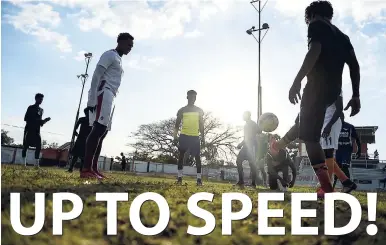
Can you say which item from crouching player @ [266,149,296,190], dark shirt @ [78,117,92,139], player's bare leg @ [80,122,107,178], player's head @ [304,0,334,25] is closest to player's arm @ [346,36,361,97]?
player's head @ [304,0,334,25]

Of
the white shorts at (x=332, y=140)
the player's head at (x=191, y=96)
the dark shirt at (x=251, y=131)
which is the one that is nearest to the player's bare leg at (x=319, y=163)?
the white shorts at (x=332, y=140)

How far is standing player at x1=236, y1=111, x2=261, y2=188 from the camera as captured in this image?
8773 mm

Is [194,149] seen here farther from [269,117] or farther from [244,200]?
[244,200]

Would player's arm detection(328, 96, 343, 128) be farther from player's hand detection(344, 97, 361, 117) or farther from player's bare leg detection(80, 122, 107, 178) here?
player's bare leg detection(80, 122, 107, 178)

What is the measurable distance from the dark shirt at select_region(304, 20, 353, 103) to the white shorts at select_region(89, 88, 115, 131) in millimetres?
3098

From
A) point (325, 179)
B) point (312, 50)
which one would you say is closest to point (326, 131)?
point (325, 179)

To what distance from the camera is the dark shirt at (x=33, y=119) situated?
979 centimetres

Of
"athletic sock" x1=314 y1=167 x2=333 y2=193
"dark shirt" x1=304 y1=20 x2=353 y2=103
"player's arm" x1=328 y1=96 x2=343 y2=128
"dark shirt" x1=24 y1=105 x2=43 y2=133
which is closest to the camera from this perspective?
"athletic sock" x1=314 y1=167 x2=333 y2=193

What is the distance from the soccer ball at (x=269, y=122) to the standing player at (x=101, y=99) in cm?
260

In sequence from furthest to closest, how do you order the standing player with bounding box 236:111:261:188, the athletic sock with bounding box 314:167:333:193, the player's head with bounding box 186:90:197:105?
the standing player with bounding box 236:111:261:188 < the player's head with bounding box 186:90:197:105 < the athletic sock with bounding box 314:167:333:193

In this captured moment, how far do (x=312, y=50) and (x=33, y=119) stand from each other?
8.45m

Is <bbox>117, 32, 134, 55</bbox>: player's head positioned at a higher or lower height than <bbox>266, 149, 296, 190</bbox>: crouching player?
higher

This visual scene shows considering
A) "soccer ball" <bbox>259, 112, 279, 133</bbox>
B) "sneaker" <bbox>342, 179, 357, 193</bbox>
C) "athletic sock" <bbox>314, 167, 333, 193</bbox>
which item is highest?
"soccer ball" <bbox>259, 112, 279, 133</bbox>

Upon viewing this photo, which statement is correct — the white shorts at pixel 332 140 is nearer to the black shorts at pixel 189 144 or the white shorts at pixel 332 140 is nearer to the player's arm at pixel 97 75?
the black shorts at pixel 189 144
